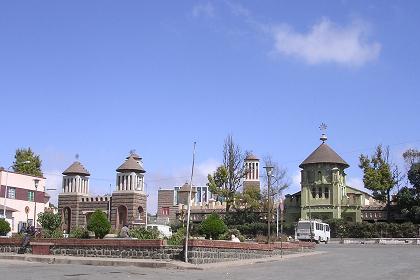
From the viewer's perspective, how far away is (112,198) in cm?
6312

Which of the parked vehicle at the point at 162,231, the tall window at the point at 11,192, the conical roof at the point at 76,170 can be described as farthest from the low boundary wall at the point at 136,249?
the conical roof at the point at 76,170

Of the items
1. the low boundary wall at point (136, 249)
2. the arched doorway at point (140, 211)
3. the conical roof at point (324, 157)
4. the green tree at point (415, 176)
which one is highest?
the conical roof at point (324, 157)

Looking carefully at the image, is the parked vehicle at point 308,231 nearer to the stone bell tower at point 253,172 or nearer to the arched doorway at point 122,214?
the arched doorway at point 122,214

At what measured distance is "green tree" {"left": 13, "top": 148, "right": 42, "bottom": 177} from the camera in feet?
230

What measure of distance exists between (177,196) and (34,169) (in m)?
33.9

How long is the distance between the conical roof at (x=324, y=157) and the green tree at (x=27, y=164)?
109 feet

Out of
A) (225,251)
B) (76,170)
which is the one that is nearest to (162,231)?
(225,251)

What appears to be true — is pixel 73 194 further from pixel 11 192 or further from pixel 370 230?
pixel 370 230

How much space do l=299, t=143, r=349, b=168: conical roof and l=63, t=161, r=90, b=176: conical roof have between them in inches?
1071

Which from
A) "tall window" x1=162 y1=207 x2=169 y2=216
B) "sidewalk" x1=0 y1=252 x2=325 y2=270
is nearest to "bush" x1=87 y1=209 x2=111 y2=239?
"sidewalk" x1=0 y1=252 x2=325 y2=270

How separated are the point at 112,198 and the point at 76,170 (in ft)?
25.9

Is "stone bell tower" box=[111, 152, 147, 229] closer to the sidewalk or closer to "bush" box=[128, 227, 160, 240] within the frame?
"bush" box=[128, 227, 160, 240]

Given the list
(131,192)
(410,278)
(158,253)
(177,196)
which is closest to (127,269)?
(158,253)

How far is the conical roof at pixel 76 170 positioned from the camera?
68.3 meters
